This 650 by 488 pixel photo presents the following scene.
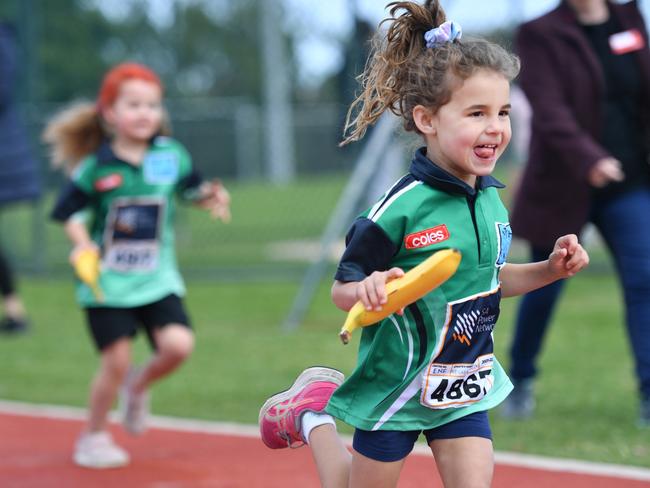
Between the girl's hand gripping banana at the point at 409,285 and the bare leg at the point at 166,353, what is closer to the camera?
the girl's hand gripping banana at the point at 409,285

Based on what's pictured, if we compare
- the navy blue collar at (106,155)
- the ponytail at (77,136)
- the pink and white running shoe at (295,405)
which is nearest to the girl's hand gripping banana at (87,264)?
the navy blue collar at (106,155)

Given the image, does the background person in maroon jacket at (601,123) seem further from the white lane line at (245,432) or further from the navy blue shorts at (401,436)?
the navy blue shorts at (401,436)

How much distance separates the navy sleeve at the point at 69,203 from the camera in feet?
18.6

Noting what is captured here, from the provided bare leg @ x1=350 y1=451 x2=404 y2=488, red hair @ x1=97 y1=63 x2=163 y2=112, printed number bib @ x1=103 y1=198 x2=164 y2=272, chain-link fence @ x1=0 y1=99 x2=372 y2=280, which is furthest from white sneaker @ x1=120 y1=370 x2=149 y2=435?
chain-link fence @ x1=0 y1=99 x2=372 y2=280

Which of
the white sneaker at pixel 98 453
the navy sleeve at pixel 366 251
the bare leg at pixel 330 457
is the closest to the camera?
the navy sleeve at pixel 366 251

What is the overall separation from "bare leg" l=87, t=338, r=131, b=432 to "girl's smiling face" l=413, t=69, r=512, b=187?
2603mm

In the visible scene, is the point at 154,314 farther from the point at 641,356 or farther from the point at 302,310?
the point at 302,310

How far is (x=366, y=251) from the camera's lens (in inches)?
128

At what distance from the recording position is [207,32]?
13.5 m

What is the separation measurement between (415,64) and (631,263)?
237 centimetres

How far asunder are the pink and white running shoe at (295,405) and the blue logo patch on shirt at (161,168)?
7.02 ft

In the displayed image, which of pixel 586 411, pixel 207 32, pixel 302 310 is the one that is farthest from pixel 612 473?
pixel 207 32

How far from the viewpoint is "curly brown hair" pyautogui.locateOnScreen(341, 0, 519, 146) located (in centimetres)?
341

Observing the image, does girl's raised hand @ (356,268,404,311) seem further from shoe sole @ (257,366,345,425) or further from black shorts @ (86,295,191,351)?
black shorts @ (86,295,191,351)
